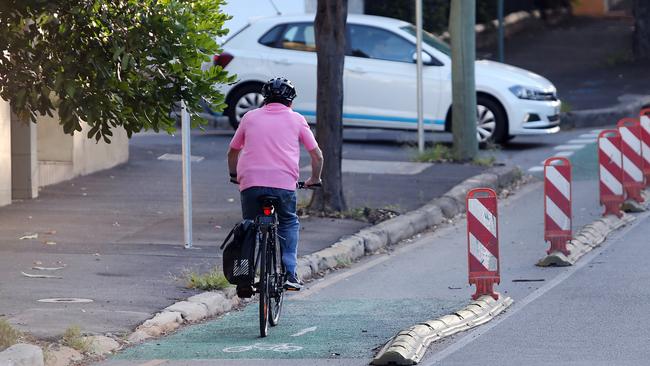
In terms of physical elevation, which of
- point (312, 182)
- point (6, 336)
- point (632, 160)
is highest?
point (312, 182)

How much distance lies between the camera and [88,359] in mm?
8383

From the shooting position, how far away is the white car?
2002cm

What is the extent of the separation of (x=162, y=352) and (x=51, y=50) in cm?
205

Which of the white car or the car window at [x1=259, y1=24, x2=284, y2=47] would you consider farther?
the car window at [x1=259, y1=24, x2=284, y2=47]

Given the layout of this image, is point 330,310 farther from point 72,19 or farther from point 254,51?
point 254,51

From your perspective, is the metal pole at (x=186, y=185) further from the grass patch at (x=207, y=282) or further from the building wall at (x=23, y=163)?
the building wall at (x=23, y=163)

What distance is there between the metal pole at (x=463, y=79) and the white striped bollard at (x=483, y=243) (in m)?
8.22

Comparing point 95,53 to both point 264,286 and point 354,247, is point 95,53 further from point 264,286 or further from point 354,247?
point 354,247

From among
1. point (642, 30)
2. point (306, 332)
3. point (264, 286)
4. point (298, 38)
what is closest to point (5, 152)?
point (264, 286)

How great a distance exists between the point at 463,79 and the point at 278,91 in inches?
368

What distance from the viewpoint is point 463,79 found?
1848 cm

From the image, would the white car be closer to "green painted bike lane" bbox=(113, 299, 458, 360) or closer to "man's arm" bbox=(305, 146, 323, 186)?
"green painted bike lane" bbox=(113, 299, 458, 360)

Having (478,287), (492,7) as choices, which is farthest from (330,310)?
(492,7)

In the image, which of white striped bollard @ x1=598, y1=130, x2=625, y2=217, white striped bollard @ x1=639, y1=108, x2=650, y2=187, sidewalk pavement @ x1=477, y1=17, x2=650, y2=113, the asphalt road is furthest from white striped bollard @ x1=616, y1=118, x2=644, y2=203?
sidewalk pavement @ x1=477, y1=17, x2=650, y2=113
